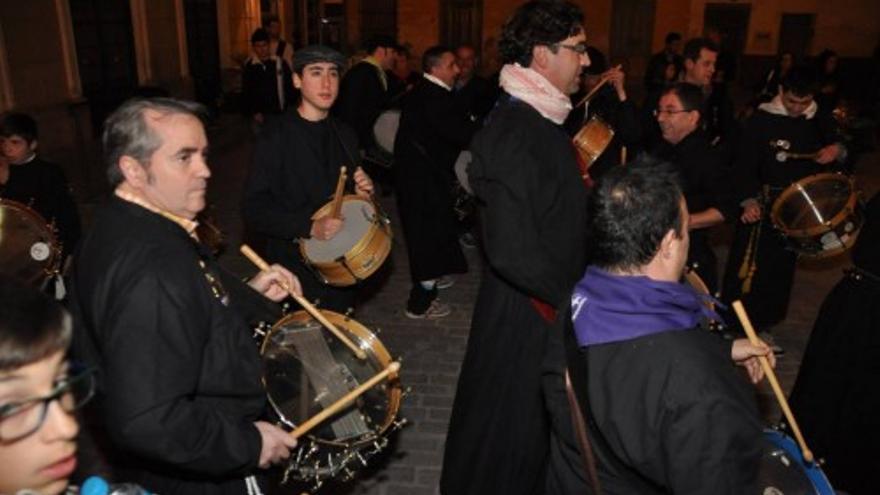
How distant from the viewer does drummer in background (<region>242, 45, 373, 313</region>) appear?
4.00 meters

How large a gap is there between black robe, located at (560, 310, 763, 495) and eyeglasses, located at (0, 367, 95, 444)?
1.27 meters

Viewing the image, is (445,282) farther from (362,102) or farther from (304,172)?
(304,172)

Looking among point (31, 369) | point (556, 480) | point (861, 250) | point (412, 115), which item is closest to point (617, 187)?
point (556, 480)

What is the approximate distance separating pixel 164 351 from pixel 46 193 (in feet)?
11.2

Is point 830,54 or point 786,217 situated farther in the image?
point 830,54

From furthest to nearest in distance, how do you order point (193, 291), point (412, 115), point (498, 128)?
1. point (412, 115)
2. point (498, 128)
3. point (193, 291)

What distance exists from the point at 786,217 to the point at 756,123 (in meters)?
0.79

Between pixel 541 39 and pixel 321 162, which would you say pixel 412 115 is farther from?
pixel 541 39

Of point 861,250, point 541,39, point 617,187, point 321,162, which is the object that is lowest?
point 861,250

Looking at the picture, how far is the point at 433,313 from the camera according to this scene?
635 centimetres

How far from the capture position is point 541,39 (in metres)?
3.16

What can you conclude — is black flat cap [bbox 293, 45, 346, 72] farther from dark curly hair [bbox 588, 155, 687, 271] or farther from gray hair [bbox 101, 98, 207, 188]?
dark curly hair [bbox 588, 155, 687, 271]

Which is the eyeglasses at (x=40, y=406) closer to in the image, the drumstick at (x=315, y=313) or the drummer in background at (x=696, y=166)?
the drumstick at (x=315, y=313)

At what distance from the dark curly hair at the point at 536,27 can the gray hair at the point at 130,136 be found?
5.22 feet
